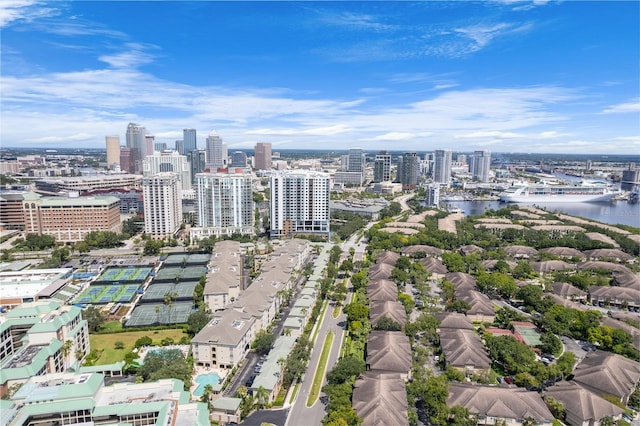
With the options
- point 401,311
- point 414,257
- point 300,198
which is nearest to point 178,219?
point 300,198

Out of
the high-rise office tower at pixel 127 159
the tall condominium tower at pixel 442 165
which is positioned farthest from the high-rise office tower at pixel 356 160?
the high-rise office tower at pixel 127 159

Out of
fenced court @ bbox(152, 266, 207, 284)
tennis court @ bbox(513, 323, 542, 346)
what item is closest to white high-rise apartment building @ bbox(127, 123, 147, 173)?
fenced court @ bbox(152, 266, 207, 284)

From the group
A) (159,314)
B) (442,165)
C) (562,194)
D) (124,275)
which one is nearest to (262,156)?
(442,165)

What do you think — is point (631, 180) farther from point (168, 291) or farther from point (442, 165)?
point (168, 291)

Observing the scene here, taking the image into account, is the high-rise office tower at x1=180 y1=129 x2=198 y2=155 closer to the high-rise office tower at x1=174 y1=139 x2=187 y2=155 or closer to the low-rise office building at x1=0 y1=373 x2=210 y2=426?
the high-rise office tower at x1=174 y1=139 x2=187 y2=155

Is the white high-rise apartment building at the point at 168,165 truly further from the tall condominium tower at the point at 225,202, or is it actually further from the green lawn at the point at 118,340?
the green lawn at the point at 118,340
